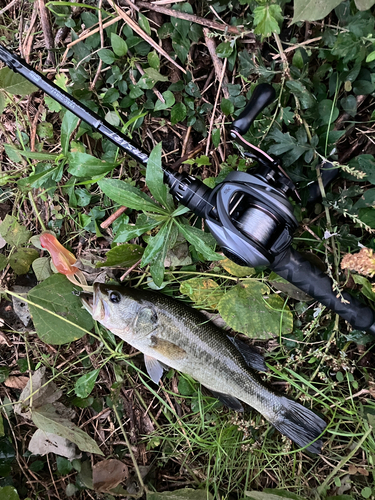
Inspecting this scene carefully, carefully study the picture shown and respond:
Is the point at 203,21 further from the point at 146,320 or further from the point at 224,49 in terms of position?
the point at 146,320

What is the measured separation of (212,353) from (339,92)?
1.75m

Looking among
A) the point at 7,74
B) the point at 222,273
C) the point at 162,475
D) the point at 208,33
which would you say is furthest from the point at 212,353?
the point at 7,74

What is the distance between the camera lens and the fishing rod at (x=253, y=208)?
163cm

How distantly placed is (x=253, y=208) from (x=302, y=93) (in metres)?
0.75

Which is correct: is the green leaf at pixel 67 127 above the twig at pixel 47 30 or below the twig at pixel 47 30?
below

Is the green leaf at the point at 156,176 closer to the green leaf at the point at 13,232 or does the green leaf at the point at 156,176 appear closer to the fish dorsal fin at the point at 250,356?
the fish dorsal fin at the point at 250,356

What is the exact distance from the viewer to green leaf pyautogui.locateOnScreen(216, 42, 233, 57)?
2.01m

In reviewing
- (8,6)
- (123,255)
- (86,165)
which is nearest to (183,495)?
(123,255)

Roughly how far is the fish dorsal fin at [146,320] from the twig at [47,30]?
1.78 m

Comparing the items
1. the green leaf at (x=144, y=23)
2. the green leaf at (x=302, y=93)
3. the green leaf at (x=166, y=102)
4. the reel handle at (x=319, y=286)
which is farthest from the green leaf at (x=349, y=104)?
the green leaf at (x=144, y=23)

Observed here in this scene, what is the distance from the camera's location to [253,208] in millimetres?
1668

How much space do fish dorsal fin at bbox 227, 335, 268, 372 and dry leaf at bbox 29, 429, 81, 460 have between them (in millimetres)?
1423

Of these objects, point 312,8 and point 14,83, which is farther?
point 14,83

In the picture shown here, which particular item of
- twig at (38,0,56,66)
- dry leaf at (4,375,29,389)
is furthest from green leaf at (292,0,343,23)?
dry leaf at (4,375,29,389)
